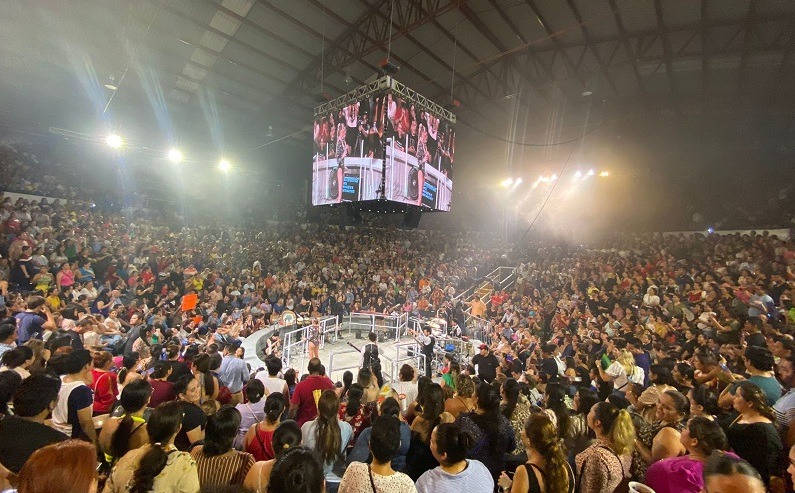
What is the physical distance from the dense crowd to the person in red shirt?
0.7 inches

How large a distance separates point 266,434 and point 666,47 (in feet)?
43.5

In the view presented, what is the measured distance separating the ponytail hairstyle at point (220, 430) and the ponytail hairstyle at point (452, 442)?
1138 mm

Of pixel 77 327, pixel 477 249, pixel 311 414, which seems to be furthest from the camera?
pixel 477 249

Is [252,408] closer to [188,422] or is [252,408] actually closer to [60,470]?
[188,422]

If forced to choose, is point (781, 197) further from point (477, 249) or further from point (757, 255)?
point (477, 249)

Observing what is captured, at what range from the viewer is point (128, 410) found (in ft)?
7.64

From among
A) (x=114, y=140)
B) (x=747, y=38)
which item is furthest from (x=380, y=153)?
(x=114, y=140)

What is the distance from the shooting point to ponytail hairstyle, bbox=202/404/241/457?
195 centimetres

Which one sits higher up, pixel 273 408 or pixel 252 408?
pixel 273 408

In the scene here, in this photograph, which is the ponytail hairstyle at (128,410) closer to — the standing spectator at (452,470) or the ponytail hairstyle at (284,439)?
the ponytail hairstyle at (284,439)

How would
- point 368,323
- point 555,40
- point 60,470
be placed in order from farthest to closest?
point 368,323 → point 555,40 → point 60,470

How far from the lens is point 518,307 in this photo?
11.4 meters

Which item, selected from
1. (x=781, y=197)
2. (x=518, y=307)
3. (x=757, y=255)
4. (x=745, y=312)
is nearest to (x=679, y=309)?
(x=745, y=312)

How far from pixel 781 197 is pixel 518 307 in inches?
346
